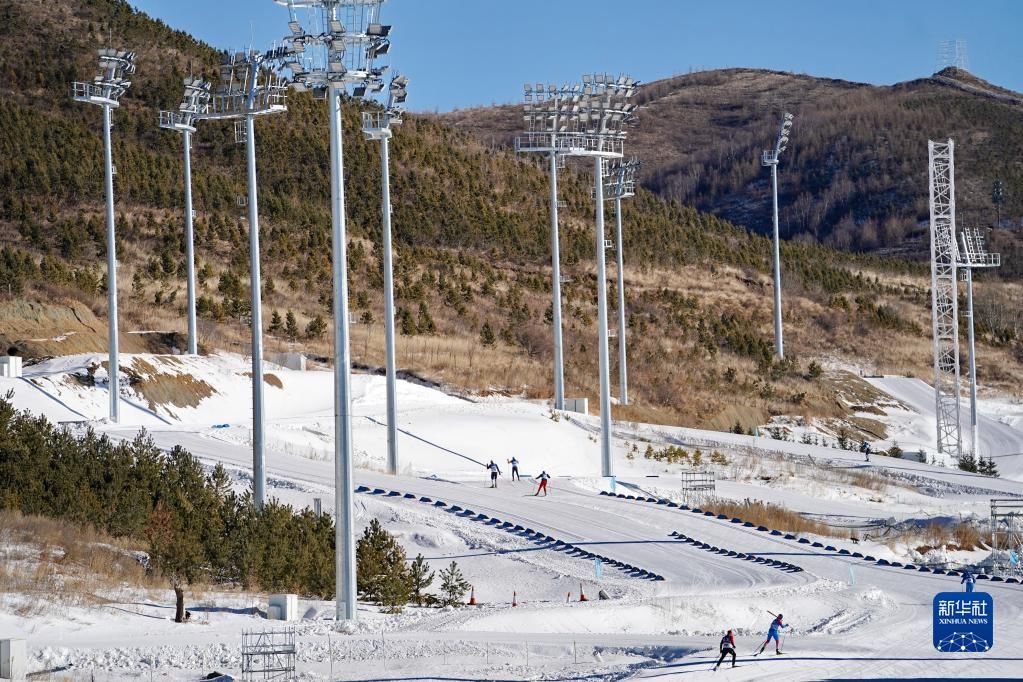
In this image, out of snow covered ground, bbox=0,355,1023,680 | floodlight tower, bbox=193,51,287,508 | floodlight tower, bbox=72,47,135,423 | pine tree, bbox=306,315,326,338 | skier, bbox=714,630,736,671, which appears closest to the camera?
skier, bbox=714,630,736,671

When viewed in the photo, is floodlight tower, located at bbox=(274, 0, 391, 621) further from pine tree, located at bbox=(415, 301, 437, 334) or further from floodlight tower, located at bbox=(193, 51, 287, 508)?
pine tree, located at bbox=(415, 301, 437, 334)

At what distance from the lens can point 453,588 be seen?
30500mm

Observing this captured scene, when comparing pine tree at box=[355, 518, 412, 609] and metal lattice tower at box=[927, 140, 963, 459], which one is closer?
pine tree at box=[355, 518, 412, 609]

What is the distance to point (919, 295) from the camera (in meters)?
117

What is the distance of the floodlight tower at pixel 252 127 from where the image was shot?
33.2 meters

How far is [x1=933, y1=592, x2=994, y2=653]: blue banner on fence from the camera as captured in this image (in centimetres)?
2511

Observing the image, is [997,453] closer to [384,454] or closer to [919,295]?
[384,454]

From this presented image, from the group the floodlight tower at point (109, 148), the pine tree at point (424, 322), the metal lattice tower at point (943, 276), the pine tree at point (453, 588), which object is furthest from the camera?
the pine tree at point (424, 322)

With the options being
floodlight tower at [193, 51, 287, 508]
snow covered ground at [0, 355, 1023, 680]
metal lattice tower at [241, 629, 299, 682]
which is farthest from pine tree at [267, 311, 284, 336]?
metal lattice tower at [241, 629, 299, 682]

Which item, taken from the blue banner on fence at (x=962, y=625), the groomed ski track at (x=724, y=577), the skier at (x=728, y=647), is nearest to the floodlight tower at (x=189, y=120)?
the groomed ski track at (x=724, y=577)

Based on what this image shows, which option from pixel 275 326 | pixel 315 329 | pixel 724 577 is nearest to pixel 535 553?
pixel 724 577

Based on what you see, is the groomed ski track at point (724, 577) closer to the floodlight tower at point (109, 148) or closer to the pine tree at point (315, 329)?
the floodlight tower at point (109, 148)

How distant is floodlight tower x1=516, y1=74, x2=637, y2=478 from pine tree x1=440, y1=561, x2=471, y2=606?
15339mm

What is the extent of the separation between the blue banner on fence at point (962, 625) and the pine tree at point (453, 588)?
9547mm
